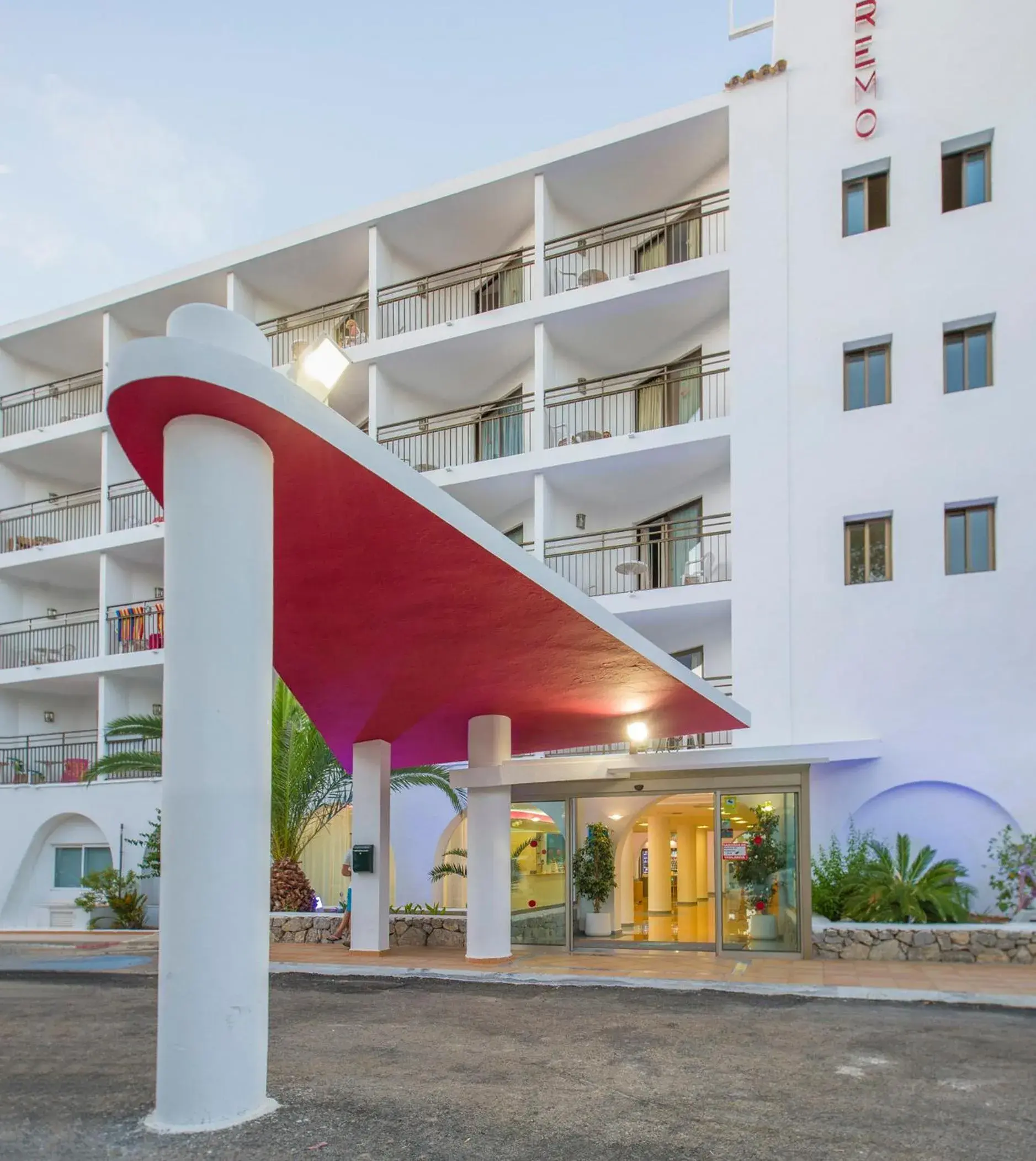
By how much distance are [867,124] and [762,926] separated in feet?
47.6

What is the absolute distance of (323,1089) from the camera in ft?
24.8

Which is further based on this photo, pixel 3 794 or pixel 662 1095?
pixel 3 794

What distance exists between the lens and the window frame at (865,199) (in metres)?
21.4

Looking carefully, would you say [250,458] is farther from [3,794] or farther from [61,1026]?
[3,794]

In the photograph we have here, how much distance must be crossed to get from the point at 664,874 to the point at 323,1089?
16.3 meters

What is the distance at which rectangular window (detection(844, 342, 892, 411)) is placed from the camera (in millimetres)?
21031

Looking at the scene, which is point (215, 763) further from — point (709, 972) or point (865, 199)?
point (865, 199)

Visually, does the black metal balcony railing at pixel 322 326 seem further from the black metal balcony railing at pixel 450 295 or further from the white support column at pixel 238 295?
the black metal balcony railing at pixel 450 295

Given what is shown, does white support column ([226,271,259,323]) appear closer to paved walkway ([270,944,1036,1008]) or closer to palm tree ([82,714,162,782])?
palm tree ([82,714,162,782])

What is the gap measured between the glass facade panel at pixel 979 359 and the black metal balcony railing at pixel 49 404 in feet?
77.5

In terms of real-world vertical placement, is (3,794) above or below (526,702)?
below

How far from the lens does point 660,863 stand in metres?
23.1

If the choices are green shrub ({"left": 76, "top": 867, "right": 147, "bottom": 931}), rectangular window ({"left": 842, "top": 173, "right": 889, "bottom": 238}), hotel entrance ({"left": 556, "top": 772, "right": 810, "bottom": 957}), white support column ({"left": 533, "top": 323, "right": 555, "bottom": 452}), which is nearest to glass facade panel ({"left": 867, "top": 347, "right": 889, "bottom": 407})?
rectangular window ({"left": 842, "top": 173, "right": 889, "bottom": 238})

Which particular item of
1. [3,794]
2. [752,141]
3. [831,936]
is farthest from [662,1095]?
[3,794]
